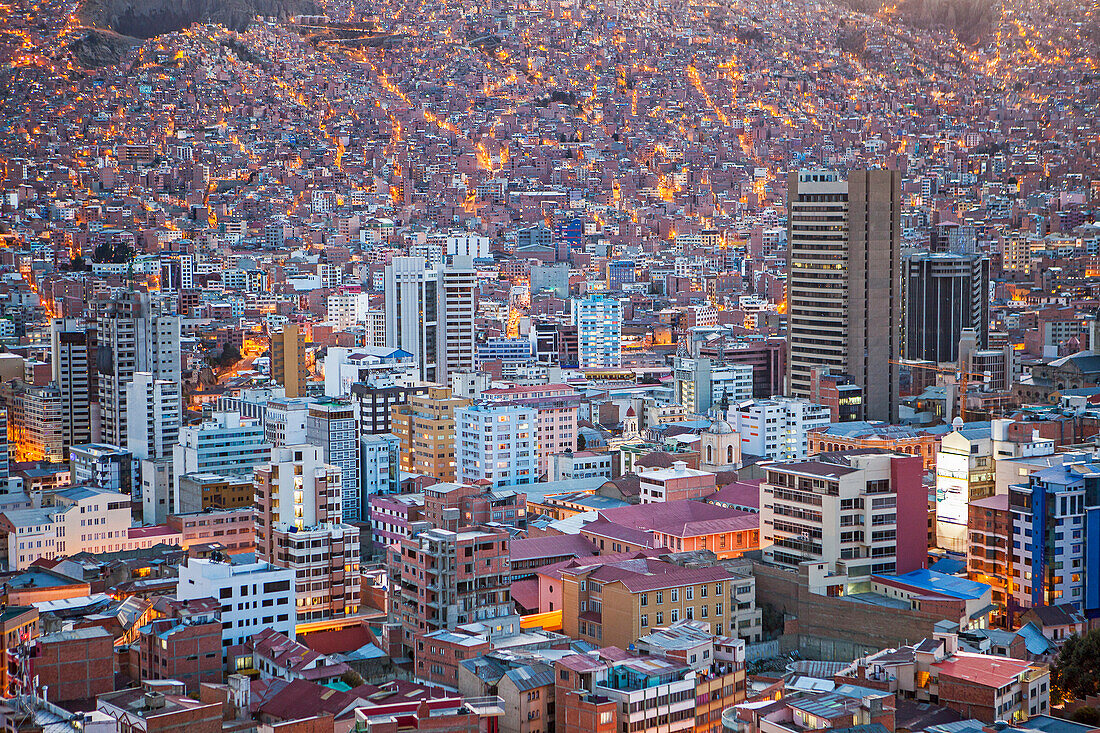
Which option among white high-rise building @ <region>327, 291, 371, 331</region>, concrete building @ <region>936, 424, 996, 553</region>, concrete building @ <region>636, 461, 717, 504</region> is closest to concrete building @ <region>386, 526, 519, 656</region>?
concrete building @ <region>636, 461, 717, 504</region>

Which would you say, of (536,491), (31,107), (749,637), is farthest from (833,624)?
(31,107)

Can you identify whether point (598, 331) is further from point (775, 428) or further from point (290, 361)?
point (775, 428)

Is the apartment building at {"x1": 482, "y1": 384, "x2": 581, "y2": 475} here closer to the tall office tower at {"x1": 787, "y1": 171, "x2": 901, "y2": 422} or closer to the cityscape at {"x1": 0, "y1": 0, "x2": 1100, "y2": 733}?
the cityscape at {"x1": 0, "y1": 0, "x2": 1100, "y2": 733}

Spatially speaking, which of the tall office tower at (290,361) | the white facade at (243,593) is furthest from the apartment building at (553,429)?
the white facade at (243,593)

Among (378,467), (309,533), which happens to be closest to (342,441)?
(378,467)

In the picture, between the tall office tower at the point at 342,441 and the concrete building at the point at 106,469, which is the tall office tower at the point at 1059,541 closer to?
the tall office tower at the point at 342,441

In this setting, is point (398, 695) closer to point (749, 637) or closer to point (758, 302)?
point (749, 637)
